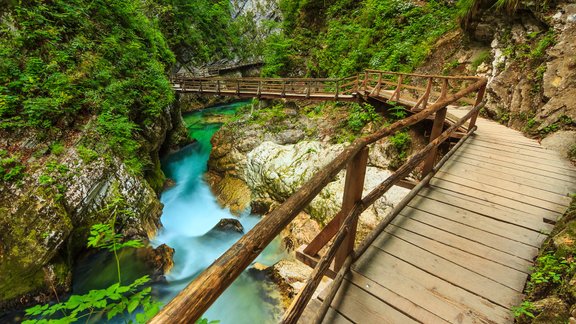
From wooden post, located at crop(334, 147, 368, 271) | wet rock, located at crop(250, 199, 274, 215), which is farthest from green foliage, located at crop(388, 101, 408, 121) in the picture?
wooden post, located at crop(334, 147, 368, 271)

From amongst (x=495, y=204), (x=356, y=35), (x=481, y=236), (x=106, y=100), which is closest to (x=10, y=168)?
(x=106, y=100)

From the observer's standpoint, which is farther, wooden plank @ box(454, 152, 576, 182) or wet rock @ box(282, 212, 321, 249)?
wet rock @ box(282, 212, 321, 249)

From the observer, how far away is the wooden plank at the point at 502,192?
3234 mm

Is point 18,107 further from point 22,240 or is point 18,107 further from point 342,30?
point 342,30

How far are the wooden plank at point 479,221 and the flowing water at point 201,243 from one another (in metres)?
4.60

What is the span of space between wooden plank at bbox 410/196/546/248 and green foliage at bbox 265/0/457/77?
10.5 m

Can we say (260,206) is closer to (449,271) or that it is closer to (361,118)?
(361,118)

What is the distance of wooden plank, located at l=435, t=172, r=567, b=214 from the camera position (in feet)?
10.6

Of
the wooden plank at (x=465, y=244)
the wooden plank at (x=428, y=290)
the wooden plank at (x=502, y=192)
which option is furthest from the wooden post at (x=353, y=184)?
the wooden plank at (x=502, y=192)

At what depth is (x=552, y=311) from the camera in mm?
1643

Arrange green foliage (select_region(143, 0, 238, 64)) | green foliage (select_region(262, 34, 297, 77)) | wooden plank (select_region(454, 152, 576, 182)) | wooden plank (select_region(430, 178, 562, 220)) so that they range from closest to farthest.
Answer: wooden plank (select_region(430, 178, 562, 220)), wooden plank (select_region(454, 152, 576, 182)), green foliage (select_region(262, 34, 297, 77)), green foliage (select_region(143, 0, 238, 64))

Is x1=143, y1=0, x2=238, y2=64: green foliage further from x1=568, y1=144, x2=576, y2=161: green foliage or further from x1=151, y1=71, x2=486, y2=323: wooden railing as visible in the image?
x1=568, y1=144, x2=576, y2=161: green foliage

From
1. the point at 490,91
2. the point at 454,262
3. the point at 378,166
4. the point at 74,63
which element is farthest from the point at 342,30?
the point at 454,262

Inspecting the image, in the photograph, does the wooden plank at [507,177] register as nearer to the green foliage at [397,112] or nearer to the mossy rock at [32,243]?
the green foliage at [397,112]
